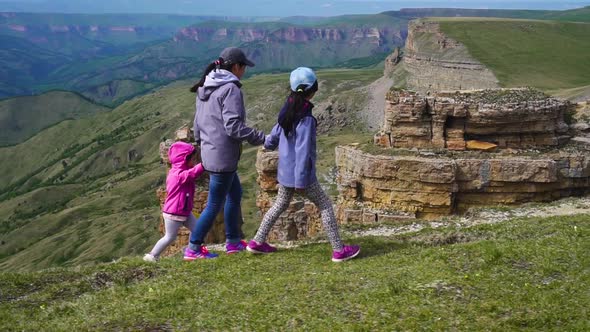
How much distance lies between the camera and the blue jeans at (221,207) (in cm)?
1362

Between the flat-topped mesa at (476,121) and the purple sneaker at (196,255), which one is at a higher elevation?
the flat-topped mesa at (476,121)

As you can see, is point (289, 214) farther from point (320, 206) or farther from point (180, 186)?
point (320, 206)

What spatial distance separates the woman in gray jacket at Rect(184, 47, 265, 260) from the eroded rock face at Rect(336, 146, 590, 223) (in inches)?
572

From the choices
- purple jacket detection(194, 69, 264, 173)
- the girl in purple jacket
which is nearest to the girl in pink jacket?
purple jacket detection(194, 69, 264, 173)

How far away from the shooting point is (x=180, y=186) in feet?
46.5

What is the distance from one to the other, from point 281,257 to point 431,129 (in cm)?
1681

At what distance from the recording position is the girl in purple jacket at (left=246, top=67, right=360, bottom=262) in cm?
1259

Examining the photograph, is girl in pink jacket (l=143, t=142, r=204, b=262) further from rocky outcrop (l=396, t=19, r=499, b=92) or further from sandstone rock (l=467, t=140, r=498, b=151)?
rocky outcrop (l=396, t=19, r=499, b=92)

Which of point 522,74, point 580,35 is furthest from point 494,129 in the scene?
point 580,35

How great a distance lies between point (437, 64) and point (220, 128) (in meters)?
135

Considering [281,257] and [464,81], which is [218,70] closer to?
[281,257]

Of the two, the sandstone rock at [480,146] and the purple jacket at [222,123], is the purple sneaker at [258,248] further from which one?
the sandstone rock at [480,146]

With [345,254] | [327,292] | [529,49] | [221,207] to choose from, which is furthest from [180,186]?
[529,49]

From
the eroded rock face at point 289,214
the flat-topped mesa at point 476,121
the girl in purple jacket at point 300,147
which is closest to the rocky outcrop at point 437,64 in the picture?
the flat-topped mesa at point 476,121
